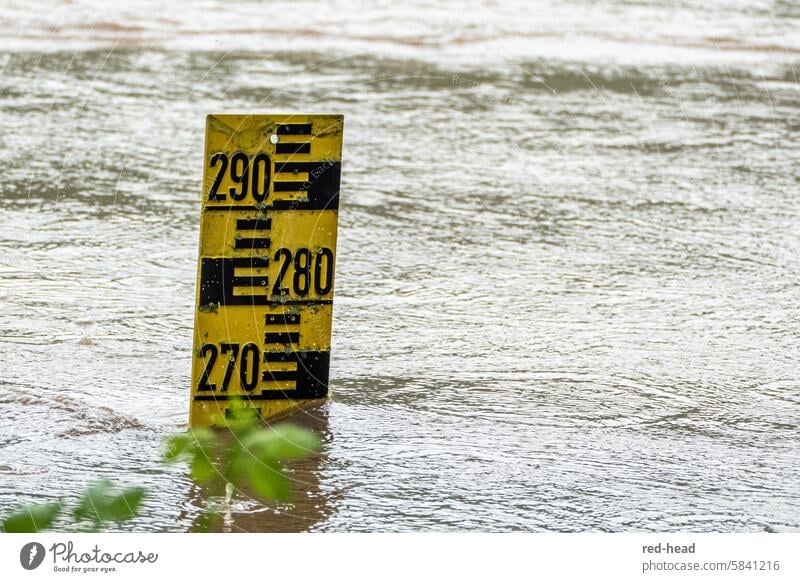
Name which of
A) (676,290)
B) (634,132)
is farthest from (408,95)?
(676,290)

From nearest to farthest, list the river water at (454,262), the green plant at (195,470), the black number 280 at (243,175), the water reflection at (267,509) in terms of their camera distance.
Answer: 1. the green plant at (195,470)
2. the water reflection at (267,509)
3. the river water at (454,262)
4. the black number 280 at (243,175)

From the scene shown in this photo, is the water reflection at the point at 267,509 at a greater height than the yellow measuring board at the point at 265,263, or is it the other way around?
the yellow measuring board at the point at 265,263

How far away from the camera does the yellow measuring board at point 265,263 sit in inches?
177

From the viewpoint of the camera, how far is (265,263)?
15.3 ft

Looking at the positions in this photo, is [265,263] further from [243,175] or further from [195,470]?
[195,470]

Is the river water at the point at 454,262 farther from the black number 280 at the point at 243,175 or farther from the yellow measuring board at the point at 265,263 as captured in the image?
the black number 280 at the point at 243,175

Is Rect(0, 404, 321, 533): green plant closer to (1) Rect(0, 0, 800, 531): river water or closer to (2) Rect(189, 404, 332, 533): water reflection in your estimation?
(2) Rect(189, 404, 332, 533): water reflection
